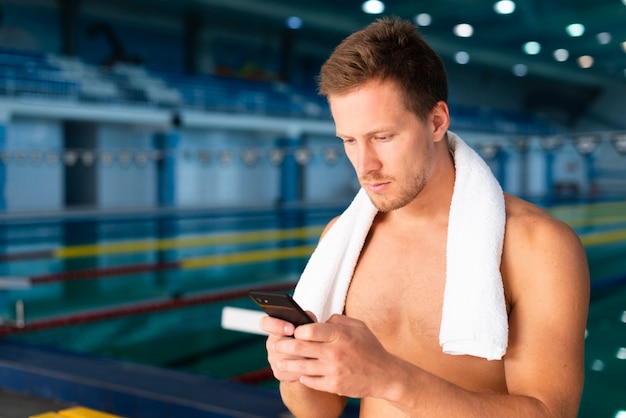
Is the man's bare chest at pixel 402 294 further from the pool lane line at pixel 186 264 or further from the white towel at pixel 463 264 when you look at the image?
the pool lane line at pixel 186 264

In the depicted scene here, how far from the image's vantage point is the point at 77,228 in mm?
13242

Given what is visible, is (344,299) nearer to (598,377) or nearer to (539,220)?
(539,220)

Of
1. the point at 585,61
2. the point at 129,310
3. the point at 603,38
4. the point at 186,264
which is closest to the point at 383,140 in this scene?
the point at 129,310

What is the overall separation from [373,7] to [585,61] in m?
12.3

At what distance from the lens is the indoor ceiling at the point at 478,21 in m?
18.2

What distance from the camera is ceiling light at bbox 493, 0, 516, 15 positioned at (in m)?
17.5

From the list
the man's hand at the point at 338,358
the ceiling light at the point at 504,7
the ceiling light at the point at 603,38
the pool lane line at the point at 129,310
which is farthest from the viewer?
the ceiling light at the point at 603,38

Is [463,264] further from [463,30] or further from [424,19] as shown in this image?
[463,30]

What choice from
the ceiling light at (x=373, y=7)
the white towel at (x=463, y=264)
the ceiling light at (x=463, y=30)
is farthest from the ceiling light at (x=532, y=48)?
the white towel at (x=463, y=264)

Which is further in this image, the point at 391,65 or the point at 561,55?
the point at 561,55

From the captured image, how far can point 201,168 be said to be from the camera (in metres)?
21.8

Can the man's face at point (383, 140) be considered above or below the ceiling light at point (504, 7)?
below

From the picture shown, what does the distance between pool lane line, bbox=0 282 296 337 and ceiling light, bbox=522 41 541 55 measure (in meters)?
18.7

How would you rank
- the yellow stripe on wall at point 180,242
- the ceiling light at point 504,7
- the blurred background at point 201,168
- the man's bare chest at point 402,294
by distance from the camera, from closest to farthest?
the man's bare chest at point 402,294 < the blurred background at point 201,168 < the yellow stripe on wall at point 180,242 < the ceiling light at point 504,7
